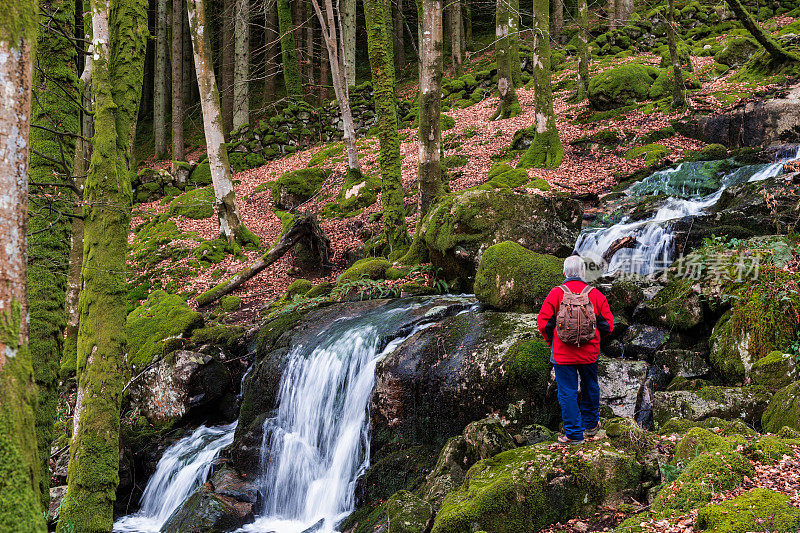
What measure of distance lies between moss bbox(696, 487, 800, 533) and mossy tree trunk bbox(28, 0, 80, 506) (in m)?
6.11

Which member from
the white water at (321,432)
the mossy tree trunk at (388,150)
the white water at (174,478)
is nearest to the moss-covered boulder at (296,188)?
the mossy tree trunk at (388,150)

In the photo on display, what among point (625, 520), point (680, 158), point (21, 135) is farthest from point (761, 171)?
point (21, 135)

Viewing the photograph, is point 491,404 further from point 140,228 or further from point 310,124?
point 310,124

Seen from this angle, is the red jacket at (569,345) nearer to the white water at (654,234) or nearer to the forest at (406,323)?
the forest at (406,323)

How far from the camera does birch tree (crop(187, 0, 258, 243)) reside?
13961 mm

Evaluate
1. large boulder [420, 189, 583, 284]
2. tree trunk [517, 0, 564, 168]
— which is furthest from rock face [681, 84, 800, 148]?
large boulder [420, 189, 583, 284]

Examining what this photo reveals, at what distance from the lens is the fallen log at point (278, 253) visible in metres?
12.8

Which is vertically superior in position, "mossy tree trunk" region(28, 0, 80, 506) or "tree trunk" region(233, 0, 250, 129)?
"tree trunk" region(233, 0, 250, 129)

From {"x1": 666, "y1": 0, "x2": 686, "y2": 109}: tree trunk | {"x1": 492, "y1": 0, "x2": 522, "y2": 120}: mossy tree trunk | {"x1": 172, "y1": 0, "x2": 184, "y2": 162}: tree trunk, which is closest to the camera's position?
{"x1": 666, "y1": 0, "x2": 686, "y2": 109}: tree trunk

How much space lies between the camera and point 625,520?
3627 mm

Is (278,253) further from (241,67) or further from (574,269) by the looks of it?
(241,67)

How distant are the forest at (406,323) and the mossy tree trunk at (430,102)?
6cm

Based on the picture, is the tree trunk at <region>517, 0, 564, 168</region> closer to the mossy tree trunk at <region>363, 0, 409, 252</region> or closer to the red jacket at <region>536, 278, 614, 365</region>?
the mossy tree trunk at <region>363, 0, 409, 252</region>

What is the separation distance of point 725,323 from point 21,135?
7.08 meters
